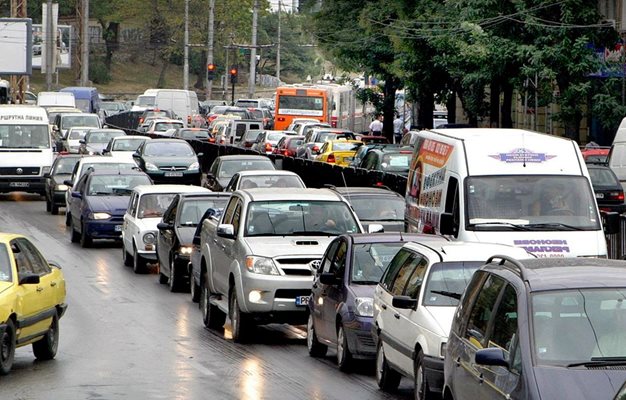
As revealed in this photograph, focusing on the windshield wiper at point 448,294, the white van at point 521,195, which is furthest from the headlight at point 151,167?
the windshield wiper at point 448,294

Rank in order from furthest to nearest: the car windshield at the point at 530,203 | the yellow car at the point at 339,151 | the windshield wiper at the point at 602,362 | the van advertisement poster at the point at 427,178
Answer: the yellow car at the point at 339,151, the van advertisement poster at the point at 427,178, the car windshield at the point at 530,203, the windshield wiper at the point at 602,362

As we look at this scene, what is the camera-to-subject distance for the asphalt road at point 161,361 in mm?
14891

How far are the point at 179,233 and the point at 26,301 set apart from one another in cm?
942

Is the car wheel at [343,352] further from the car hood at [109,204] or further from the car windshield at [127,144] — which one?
the car windshield at [127,144]

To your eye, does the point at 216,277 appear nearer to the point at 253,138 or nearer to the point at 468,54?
the point at 468,54

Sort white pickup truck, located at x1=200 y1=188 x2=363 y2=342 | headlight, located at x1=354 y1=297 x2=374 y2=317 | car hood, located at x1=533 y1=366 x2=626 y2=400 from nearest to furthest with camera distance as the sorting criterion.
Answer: car hood, located at x1=533 y1=366 x2=626 y2=400 → headlight, located at x1=354 y1=297 x2=374 y2=317 → white pickup truck, located at x1=200 y1=188 x2=363 y2=342

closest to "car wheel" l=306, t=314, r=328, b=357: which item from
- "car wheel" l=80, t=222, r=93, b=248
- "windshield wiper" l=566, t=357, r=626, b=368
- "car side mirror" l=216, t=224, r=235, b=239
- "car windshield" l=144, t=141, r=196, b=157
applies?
"car side mirror" l=216, t=224, r=235, b=239

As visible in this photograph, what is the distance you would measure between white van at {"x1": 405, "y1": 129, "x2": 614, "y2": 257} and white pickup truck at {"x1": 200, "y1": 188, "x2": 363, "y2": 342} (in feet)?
4.82

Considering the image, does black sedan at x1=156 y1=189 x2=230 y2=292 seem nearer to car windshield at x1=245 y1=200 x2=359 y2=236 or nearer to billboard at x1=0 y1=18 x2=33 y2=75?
car windshield at x1=245 y1=200 x2=359 y2=236

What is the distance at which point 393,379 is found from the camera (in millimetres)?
14656

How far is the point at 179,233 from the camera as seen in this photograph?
81.8ft

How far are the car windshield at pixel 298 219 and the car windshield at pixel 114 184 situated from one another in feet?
46.0

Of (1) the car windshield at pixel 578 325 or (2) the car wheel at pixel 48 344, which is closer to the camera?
(1) the car windshield at pixel 578 325

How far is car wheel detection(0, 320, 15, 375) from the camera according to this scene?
15.1 metres
